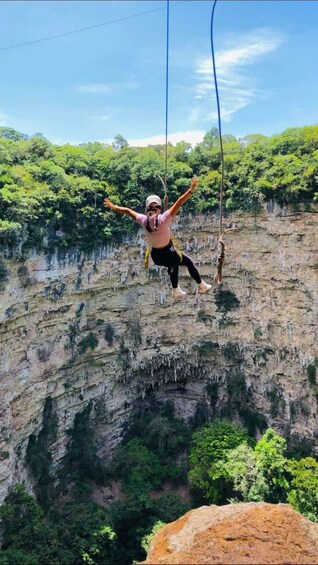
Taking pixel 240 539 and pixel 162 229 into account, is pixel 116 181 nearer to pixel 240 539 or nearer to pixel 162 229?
pixel 162 229

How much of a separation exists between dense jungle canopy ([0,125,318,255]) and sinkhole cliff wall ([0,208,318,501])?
805 mm

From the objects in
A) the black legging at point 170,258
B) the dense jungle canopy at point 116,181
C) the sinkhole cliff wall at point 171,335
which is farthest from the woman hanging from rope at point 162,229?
the sinkhole cliff wall at point 171,335

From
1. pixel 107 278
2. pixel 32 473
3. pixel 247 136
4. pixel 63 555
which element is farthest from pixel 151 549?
pixel 247 136

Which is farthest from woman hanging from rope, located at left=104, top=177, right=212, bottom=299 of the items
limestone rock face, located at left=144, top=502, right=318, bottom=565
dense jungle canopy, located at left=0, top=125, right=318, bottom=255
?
dense jungle canopy, located at left=0, top=125, right=318, bottom=255

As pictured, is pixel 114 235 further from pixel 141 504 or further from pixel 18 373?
pixel 141 504

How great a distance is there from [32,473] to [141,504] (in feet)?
14.3

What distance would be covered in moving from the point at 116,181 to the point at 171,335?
7.83 meters

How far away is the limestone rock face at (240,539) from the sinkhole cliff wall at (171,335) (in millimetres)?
11548

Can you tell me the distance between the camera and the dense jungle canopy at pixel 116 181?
57.3ft

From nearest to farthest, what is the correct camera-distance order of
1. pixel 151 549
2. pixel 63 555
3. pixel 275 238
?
1. pixel 151 549
2. pixel 63 555
3. pixel 275 238

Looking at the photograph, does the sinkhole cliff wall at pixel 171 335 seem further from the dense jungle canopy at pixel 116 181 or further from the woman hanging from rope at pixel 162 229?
the woman hanging from rope at pixel 162 229

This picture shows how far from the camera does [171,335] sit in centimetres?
2259

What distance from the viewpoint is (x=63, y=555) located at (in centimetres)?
1425

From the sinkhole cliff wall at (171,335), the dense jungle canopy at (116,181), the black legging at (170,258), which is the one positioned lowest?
the sinkhole cliff wall at (171,335)
